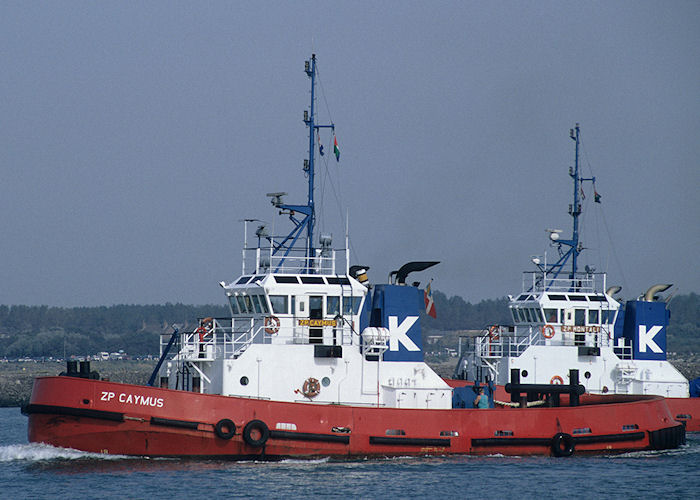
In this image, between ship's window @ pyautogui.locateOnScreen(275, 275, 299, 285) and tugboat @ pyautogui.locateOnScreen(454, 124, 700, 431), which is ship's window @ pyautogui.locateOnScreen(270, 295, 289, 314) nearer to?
ship's window @ pyautogui.locateOnScreen(275, 275, 299, 285)

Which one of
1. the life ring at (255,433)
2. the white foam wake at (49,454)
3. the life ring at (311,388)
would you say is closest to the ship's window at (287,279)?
the life ring at (311,388)

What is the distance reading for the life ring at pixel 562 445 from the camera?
24547 millimetres

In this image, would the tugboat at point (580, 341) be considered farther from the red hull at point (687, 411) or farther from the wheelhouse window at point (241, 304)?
the wheelhouse window at point (241, 304)

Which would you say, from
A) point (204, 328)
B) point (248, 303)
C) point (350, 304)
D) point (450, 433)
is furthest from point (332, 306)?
point (450, 433)

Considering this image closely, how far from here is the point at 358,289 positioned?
24.8m

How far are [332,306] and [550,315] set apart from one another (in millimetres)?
10435

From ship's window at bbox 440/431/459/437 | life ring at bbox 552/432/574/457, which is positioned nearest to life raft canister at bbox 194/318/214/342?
ship's window at bbox 440/431/459/437

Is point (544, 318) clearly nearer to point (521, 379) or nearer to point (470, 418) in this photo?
point (521, 379)

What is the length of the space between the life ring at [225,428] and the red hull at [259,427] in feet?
0.09

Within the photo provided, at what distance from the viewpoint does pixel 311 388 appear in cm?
2389

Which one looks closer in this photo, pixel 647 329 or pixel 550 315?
pixel 550 315

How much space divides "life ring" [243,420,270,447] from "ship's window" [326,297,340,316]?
3325 mm

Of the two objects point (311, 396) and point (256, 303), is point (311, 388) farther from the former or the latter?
point (256, 303)

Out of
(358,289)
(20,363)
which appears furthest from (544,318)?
(20,363)
